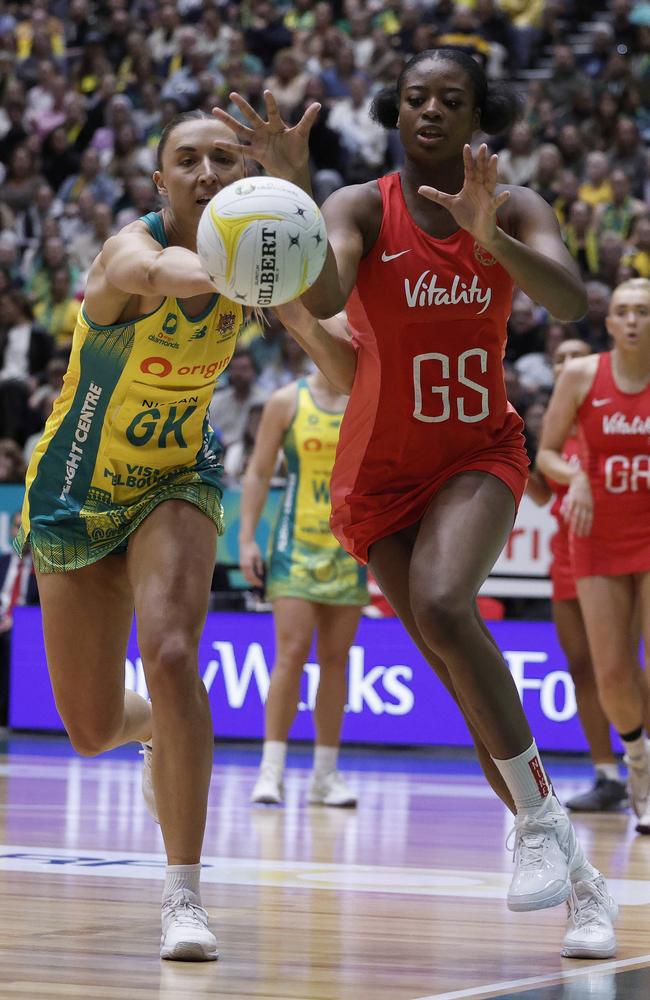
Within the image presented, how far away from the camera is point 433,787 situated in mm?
8703

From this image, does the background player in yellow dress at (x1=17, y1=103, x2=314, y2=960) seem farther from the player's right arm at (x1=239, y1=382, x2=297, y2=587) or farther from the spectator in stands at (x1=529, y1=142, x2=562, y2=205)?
the spectator in stands at (x1=529, y1=142, x2=562, y2=205)

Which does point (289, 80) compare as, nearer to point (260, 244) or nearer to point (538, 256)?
point (538, 256)

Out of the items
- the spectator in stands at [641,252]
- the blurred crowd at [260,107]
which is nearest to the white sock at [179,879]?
the blurred crowd at [260,107]

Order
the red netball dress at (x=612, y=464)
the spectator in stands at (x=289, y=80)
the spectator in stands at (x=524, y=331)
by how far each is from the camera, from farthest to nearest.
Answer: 1. the spectator in stands at (x=289, y=80)
2. the spectator in stands at (x=524, y=331)
3. the red netball dress at (x=612, y=464)

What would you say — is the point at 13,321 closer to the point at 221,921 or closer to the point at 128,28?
the point at 128,28

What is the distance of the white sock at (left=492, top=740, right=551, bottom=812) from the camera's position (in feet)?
12.7

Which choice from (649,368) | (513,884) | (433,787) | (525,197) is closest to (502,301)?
(525,197)

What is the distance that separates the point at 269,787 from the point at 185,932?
395 centimetres

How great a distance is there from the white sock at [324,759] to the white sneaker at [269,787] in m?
0.19

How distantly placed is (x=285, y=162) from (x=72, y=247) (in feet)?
41.1

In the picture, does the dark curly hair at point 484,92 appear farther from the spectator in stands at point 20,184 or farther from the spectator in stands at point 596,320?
the spectator in stands at point 20,184

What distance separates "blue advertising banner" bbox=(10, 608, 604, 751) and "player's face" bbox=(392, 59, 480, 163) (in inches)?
245

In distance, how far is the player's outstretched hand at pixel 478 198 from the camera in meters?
3.66

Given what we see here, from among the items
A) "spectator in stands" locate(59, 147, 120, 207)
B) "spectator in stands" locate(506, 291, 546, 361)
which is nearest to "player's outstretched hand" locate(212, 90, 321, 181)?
"spectator in stands" locate(506, 291, 546, 361)
